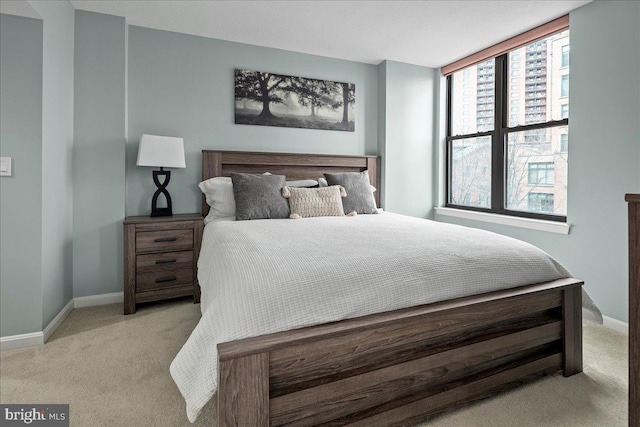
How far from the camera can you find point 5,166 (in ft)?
6.79

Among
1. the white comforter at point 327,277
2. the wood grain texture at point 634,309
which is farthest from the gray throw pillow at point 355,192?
the wood grain texture at point 634,309

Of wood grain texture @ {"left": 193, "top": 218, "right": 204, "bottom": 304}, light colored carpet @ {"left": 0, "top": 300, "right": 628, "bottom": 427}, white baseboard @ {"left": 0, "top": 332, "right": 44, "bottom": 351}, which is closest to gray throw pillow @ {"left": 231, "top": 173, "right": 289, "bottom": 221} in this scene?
wood grain texture @ {"left": 193, "top": 218, "right": 204, "bottom": 304}

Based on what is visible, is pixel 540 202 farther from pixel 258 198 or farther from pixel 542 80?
pixel 258 198

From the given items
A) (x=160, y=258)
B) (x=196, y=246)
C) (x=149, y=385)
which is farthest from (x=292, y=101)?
(x=149, y=385)

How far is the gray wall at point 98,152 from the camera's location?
9.29 ft

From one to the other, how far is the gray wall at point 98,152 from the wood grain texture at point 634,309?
3.29 metres

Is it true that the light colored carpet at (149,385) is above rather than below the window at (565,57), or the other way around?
below

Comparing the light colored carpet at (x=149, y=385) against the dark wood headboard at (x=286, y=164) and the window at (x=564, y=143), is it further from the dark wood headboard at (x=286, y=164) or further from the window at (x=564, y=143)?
the window at (x=564, y=143)

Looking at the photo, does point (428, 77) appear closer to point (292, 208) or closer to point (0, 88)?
point (292, 208)

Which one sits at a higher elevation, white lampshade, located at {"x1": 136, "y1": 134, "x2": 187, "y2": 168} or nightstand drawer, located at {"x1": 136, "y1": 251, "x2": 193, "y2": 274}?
white lampshade, located at {"x1": 136, "y1": 134, "x2": 187, "y2": 168}

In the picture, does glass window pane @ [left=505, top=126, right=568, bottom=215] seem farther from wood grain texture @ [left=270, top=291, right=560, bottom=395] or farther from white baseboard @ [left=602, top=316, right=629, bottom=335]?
wood grain texture @ [left=270, top=291, right=560, bottom=395]

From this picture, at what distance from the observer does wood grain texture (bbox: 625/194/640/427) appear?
1021mm

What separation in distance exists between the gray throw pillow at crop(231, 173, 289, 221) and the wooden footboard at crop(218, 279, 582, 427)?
1.65 meters

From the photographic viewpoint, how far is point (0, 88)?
6.75ft
